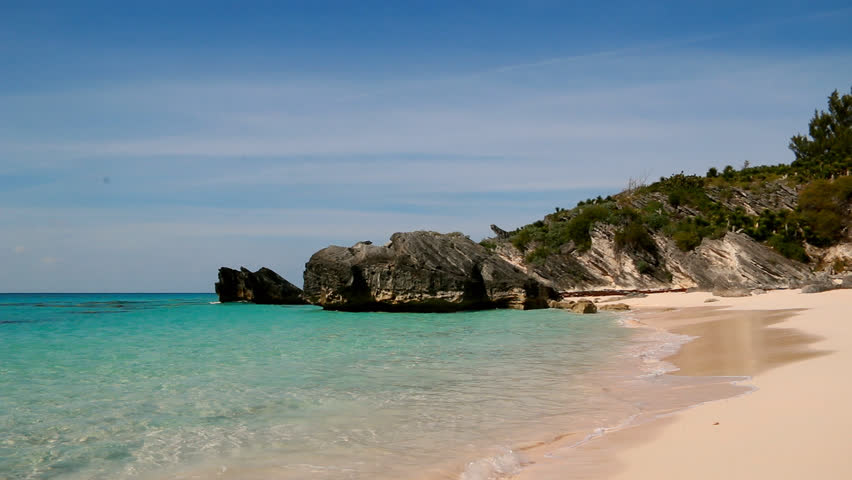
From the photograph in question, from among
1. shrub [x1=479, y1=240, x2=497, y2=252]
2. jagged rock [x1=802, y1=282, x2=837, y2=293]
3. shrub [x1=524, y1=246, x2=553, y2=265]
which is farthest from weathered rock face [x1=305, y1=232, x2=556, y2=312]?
shrub [x1=479, y1=240, x2=497, y2=252]

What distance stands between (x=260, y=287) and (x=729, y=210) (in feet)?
146

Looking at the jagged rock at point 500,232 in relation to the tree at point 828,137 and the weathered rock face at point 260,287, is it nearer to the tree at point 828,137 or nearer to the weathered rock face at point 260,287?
the weathered rock face at point 260,287

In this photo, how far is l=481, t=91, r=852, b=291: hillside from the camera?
3666 centimetres

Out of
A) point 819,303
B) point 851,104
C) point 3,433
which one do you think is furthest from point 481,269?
point 851,104

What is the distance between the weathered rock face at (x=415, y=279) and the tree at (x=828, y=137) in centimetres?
4313

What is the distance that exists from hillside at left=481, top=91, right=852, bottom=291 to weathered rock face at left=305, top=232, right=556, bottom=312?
22.6 ft

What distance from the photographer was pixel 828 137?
216ft

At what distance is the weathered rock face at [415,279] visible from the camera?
104 ft

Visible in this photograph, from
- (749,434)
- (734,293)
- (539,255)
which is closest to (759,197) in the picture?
(539,255)

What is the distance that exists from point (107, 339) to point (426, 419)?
15.5m

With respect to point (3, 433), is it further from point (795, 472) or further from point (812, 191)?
point (812, 191)

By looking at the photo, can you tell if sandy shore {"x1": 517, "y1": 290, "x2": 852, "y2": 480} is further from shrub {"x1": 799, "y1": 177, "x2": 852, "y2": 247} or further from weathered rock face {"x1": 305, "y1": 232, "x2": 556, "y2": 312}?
shrub {"x1": 799, "y1": 177, "x2": 852, "y2": 247}

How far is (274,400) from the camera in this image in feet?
26.5

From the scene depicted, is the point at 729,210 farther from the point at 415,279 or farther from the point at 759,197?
the point at 415,279
